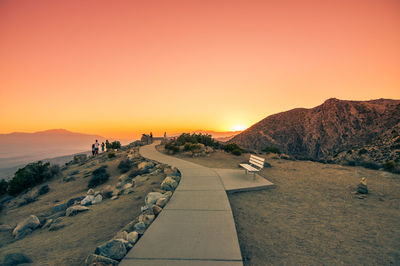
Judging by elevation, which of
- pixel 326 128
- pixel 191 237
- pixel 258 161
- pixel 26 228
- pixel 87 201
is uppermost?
pixel 326 128

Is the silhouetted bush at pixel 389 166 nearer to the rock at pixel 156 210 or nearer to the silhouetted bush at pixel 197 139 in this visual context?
the rock at pixel 156 210

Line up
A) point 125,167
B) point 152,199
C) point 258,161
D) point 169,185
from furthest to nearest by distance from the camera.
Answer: point 125,167 < point 258,161 < point 169,185 < point 152,199

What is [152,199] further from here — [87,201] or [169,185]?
[87,201]

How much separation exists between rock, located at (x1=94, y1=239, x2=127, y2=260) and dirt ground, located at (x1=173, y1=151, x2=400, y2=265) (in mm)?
2301

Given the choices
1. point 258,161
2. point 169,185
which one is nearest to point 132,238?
point 169,185

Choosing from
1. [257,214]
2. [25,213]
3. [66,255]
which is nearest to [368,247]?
[257,214]

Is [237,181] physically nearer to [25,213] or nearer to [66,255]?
[66,255]

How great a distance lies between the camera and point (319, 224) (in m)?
4.64

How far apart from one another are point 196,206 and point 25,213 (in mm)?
10150

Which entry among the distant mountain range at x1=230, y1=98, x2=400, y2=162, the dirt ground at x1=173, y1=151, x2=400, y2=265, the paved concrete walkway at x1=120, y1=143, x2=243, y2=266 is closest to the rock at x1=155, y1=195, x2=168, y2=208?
the paved concrete walkway at x1=120, y1=143, x2=243, y2=266

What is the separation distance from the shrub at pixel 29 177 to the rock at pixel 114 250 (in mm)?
17283

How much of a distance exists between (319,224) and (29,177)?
20.5 m

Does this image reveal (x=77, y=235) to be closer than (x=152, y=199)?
Yes

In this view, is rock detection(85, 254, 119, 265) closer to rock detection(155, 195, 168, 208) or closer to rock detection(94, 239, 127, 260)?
rock detection(94, 239, 127, 260)
